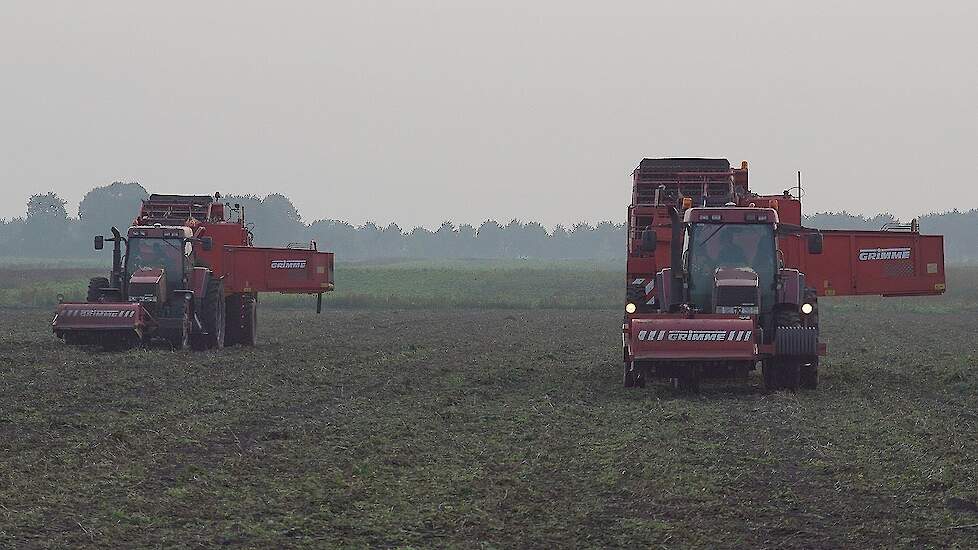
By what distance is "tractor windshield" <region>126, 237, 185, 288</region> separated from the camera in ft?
80.4

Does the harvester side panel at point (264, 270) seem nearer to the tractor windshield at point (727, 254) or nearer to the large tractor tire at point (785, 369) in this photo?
the tractor windshield at point (727, 254)

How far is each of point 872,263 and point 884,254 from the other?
9.0 inches

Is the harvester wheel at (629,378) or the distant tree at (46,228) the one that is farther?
the distant tree at (46,228)

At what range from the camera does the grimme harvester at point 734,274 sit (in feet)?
53.2

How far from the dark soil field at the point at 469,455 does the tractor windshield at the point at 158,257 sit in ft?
8.15

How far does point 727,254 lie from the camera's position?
59.4 ft

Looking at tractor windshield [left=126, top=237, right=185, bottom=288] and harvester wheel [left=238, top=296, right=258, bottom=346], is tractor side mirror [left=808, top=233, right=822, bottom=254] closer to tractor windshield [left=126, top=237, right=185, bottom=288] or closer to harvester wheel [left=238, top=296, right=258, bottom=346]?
tractor windshield [left=126, top=237, right=185, bottom=288]

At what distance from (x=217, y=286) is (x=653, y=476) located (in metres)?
16.0

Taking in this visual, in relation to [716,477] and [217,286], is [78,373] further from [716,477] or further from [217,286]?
[716,477]

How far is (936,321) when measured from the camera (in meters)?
39.4

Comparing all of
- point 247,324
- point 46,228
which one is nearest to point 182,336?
point 247,324

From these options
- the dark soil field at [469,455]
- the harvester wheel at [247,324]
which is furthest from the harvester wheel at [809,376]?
the harvester wheel at [247,324]

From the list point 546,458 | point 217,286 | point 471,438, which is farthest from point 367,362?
point 546,458

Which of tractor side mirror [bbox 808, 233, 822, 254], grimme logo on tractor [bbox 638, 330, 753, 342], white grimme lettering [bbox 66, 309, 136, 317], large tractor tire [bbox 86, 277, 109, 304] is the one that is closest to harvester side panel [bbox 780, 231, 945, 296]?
tractor side mirror [bbox 808, 233, 822, 254]
